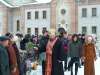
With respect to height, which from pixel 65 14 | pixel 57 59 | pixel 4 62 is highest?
pixel 65 14

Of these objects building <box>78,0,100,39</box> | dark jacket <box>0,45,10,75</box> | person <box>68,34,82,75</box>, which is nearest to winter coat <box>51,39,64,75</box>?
dark jacket <box>0,45,10,75</box>

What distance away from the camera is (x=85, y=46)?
15.8 m

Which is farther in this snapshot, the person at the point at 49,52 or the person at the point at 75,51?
the person at the point at 75,51

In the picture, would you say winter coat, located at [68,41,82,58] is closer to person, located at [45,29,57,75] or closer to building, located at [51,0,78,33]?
person, located at [45,29,57,75]

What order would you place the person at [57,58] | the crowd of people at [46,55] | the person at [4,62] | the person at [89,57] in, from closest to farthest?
the person at [4,62] → the crowd of people at [46,55] → the person at [57,58] → the person at [89,57]

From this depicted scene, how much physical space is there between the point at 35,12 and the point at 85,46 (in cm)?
5058

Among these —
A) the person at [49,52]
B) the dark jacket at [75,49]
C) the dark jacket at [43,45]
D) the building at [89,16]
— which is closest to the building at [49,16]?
the building at [89,16]

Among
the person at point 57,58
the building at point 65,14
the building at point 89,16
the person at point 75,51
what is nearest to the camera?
the person at point 57,58

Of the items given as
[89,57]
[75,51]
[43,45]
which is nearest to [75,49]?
[75,51]

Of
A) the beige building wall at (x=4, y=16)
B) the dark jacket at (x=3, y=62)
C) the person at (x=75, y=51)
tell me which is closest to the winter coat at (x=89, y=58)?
the person at (x=75, y=51)

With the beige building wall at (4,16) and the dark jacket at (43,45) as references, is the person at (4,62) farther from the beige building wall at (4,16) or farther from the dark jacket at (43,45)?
the beige building wall at (4,16)

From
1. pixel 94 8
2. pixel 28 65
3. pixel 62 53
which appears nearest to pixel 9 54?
pixel 62 53

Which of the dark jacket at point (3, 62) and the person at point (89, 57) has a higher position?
the dark jacket at point (3, 62)

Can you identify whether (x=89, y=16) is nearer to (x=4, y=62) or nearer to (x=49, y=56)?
(x=49, y=56)
